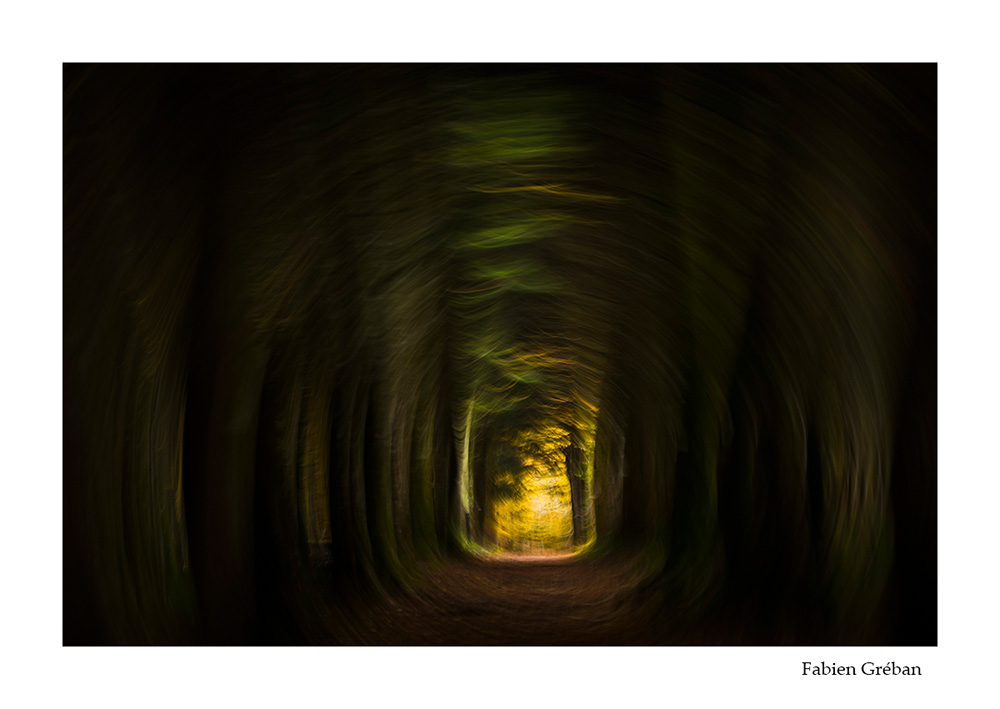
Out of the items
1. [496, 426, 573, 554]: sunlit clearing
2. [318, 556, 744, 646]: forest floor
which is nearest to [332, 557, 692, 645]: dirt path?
[318, 556, 744, 646]: forest floor

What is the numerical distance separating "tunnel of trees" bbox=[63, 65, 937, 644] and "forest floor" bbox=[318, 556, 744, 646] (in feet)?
0.25

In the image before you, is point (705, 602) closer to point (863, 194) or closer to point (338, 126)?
point (863, 194)

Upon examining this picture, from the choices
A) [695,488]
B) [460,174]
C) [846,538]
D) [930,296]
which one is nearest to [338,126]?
[460,174]

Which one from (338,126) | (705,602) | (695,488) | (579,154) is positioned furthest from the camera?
(695,488)

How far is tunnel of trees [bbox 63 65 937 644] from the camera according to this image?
161 inches

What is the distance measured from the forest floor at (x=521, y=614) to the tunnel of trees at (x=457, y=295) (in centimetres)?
8

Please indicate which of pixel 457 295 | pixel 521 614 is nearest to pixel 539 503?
pixel 457 295

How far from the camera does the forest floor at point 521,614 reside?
6.55 m

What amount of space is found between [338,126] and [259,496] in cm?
242

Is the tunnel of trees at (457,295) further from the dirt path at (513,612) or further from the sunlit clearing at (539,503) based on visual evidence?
the sunlit clearing at (539,503)

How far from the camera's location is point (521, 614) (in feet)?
25.3

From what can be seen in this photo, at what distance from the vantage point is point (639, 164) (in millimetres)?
5434

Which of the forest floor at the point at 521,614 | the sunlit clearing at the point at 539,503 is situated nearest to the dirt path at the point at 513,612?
the forest floor at the point at 521,614

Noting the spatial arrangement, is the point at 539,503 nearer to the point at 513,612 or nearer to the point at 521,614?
the point at 513,612
